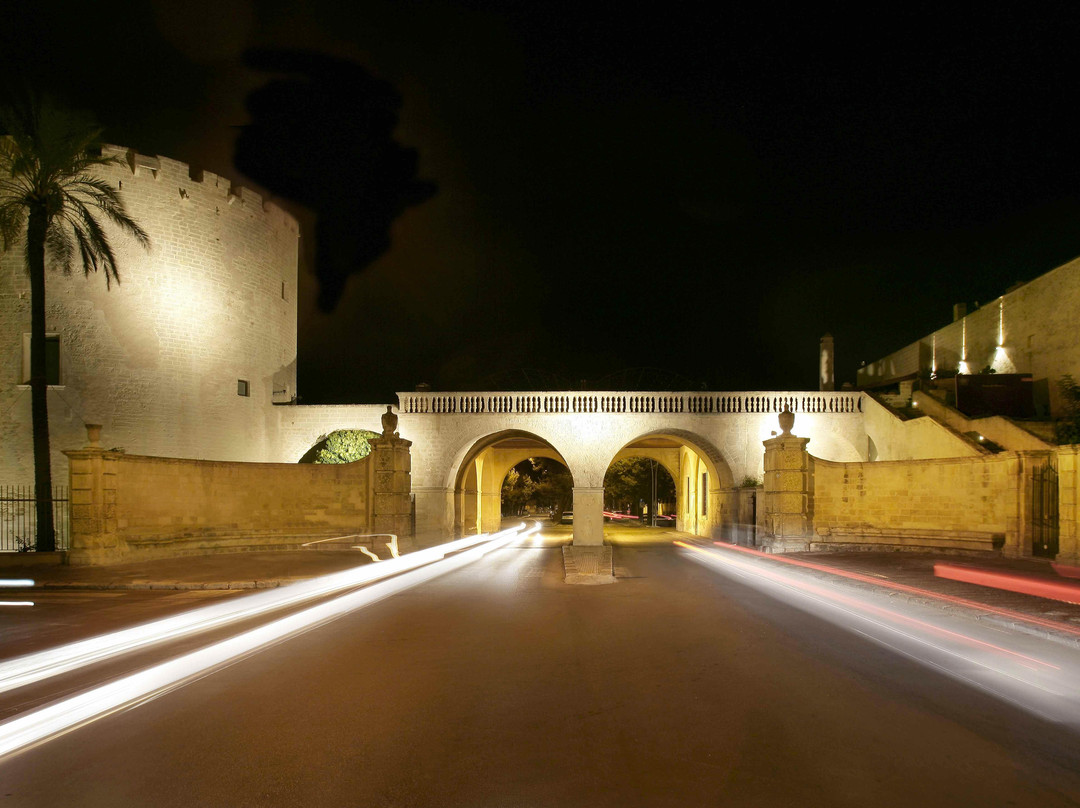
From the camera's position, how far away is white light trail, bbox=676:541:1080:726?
580cm

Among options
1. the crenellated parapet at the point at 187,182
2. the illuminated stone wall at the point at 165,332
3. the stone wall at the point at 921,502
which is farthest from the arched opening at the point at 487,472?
the crenellated parapet at the point at 187,182

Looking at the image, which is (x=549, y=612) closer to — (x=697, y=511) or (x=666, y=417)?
(x=666, y=417)

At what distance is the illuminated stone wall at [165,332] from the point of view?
74.1 ft

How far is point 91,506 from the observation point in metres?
15.9

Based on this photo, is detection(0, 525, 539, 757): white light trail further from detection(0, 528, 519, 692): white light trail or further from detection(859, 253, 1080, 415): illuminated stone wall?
detection(859, 253, 1080, 415): illuminated stone wall

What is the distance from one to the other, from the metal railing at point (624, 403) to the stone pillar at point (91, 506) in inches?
453

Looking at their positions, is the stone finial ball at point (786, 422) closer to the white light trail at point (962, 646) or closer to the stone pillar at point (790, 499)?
the stone pillar at point (790, 499)

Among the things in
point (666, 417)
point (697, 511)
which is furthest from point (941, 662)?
point (697, 511)

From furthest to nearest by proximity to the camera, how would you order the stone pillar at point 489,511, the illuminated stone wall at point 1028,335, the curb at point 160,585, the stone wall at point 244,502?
1. the stone pillar at point 489,511
2. the illuminated stone wall at point 1028,335
3. the stone wall at point 244,502
4. the curb at point 160,585

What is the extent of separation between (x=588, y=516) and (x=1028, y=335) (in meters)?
17.7

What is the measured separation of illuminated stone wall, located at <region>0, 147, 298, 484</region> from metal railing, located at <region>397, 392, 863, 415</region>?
20.6ft

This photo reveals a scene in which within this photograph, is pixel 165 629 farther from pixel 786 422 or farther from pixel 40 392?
pixel 786 422

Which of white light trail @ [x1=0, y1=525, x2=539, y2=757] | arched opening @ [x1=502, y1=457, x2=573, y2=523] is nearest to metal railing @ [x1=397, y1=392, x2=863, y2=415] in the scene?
white light trail @ [x1=0, y1=525, x2=539, y2=757]

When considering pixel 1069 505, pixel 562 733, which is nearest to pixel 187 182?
pixel 562 733
